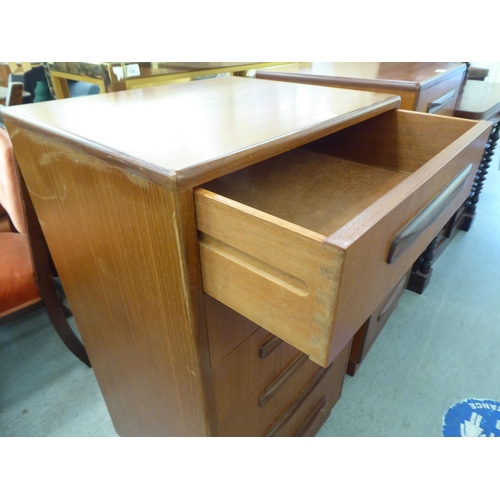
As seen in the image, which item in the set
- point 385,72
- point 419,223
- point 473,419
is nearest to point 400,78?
point 385,72

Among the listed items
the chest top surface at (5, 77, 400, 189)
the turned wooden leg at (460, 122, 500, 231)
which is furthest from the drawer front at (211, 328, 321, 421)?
the turned wooden leg at (460, 122, 500, 231)

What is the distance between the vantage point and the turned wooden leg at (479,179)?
4.92 feet

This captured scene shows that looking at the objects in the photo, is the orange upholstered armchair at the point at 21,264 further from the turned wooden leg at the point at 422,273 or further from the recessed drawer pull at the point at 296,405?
the turned wooden leg at the point at 422,273

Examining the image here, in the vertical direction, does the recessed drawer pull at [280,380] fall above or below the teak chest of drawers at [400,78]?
below

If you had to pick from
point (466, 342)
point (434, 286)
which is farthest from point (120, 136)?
point (434, 286)

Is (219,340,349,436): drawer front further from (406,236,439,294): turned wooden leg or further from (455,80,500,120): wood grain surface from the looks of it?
(455,80,500,120): wood grain surface

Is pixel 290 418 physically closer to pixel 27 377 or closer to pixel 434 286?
pixel 27 377

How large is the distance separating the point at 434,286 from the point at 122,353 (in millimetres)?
1283

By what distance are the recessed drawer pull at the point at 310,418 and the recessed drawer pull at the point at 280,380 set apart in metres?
0.22

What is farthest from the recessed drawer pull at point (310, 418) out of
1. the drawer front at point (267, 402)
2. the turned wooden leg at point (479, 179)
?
the turned wooden leg at point (479, 179)

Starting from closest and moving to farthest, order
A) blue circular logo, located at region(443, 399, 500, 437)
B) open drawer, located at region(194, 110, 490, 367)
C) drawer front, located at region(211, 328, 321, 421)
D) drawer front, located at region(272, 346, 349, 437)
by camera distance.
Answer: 1. open drawer, located at region(194, 110, 490, 367)
2. drawer front, located at region(211, 328, 321, 421)
3. drawer front, located at region(272, 346, 349, 437)
4. blue circular logo, located at region(443, 399, 500, 437)

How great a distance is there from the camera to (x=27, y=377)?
45.8 inches

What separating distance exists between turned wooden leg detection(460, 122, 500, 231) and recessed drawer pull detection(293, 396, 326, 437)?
1116 mm

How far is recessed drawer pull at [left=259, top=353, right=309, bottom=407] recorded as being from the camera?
662 millimetres
